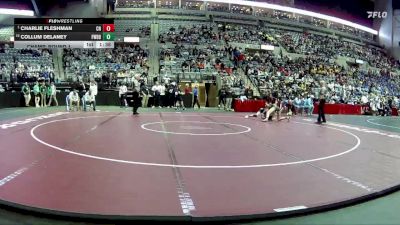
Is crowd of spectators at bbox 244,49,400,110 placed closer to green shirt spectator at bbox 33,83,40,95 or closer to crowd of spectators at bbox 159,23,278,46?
crowd of spectators at bbox 159,23,278,46

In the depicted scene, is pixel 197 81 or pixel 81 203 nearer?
pixel 81 203

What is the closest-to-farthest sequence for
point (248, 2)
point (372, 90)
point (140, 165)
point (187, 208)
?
point (187, 208)
point (140, 165)
point (372, 90)
point (248, 2)

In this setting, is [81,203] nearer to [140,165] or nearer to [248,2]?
[140,165]

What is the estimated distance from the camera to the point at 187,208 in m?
4.30

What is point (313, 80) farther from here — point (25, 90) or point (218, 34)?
point (25, 90)

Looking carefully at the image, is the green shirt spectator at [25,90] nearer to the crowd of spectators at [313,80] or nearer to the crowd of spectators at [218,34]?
the crowd of spectators at [313,80]

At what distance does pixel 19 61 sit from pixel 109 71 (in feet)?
24.9

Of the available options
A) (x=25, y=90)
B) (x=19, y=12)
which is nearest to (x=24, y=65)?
(x=25, y=90)

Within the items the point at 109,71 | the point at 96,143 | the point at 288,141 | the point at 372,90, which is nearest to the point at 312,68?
the point at 372,90
